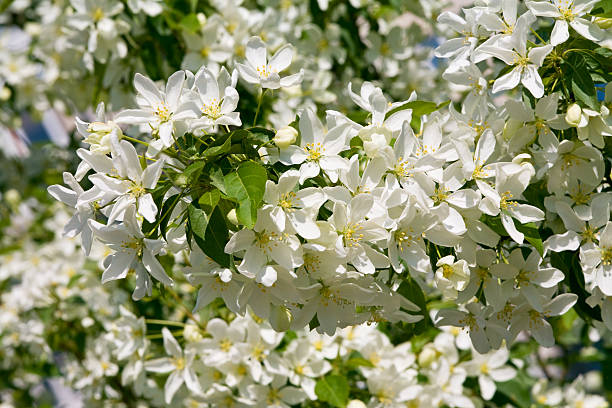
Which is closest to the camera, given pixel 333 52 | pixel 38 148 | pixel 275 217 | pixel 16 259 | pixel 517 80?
pixel 275 217

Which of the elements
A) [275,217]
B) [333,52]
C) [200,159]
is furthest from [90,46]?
[275,217]

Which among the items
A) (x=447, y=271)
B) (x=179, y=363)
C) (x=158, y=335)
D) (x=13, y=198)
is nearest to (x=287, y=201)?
(x=447, y=271)

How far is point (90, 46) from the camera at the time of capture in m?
2.10

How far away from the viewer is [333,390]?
5.22ft

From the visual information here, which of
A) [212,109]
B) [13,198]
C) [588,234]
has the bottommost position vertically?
[13,198]

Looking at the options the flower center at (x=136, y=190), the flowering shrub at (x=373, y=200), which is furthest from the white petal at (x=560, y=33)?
the flower center at (x=136, y=190)

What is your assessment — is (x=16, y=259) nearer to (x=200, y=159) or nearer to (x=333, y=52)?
(x=333, y=52)

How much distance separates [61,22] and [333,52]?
105 centimetres

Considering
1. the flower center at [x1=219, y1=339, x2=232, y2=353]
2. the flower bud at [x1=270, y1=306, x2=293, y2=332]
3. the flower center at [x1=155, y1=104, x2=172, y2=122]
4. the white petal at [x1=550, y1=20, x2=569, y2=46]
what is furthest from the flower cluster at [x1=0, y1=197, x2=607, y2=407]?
the white petal at [x1=550, y1=20, x2=569, y2=46]

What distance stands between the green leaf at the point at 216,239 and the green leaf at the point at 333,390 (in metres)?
0.67

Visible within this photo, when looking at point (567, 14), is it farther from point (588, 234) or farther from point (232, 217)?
point (232, 217)

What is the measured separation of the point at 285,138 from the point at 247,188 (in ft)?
0.50

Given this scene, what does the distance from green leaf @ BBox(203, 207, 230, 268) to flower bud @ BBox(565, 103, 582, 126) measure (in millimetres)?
643

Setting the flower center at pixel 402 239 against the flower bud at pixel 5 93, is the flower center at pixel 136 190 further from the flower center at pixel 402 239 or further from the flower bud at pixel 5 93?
the flower bud at pixel 5 93
